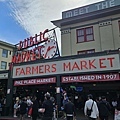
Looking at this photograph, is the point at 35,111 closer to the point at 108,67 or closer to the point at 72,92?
the point at 108,67

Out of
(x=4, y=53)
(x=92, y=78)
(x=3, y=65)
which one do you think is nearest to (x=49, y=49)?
(x=92, y=78)

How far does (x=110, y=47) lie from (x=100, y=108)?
40.7ft

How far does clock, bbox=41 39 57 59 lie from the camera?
831 inches

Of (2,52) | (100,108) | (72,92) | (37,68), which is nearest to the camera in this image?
(100,108)

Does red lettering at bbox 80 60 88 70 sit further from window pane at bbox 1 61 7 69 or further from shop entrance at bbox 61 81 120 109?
window pane at bbox 1 61 7 69

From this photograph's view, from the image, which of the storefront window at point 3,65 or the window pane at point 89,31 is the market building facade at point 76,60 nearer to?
the window pane at point 89,31

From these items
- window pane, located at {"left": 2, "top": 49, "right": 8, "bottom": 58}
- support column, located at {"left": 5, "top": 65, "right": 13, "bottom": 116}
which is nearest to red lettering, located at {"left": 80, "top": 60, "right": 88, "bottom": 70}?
support column, located at {"left": 5, "top": 65, "right": 13, "bottom": 116}

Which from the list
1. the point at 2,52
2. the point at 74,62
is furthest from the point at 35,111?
the point at 2,52

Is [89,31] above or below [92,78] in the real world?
above

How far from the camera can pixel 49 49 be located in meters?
21.5

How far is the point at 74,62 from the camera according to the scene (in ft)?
55.8

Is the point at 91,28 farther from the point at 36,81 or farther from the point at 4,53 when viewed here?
the point at 4,53

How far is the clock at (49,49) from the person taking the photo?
21.1 metres

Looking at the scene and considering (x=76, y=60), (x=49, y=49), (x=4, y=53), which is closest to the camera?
(x=76, y=60)
